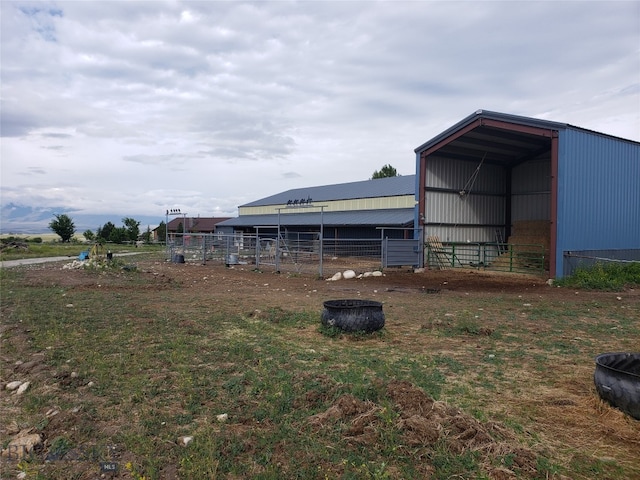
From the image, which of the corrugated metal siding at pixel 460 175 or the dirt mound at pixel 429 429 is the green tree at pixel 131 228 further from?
the dirt mound at pixel 429 429

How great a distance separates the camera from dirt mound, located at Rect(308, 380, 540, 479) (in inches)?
148

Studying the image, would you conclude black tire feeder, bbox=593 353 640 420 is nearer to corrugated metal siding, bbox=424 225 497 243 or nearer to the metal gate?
the metal gate

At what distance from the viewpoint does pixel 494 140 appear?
23.2 metres

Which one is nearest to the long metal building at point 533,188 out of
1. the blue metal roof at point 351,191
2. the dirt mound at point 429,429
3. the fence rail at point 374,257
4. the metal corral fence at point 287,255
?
the fence rail at point 374,257

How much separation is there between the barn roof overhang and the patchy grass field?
10.2m

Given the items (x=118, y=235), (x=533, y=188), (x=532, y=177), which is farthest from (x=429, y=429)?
(x=118, y=235)

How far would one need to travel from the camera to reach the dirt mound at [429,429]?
3.76 metres

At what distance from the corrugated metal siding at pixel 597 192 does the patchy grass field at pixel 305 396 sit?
27.1 ft

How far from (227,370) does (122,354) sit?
72.0 inches

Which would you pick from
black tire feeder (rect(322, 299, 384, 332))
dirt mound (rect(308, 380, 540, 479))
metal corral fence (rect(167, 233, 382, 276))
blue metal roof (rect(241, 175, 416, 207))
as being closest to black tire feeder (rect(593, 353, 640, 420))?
dirt mound (rect(308, 380, 540, 479))

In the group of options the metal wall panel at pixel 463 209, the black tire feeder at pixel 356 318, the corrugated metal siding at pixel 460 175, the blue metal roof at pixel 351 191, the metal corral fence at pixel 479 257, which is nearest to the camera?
the black tire feeder at pixel 356 318

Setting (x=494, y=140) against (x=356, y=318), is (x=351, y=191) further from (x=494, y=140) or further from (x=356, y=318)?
(x=356, y=318)

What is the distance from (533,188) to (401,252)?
29.6 ft

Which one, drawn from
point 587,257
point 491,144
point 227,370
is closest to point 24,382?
point 227,370
